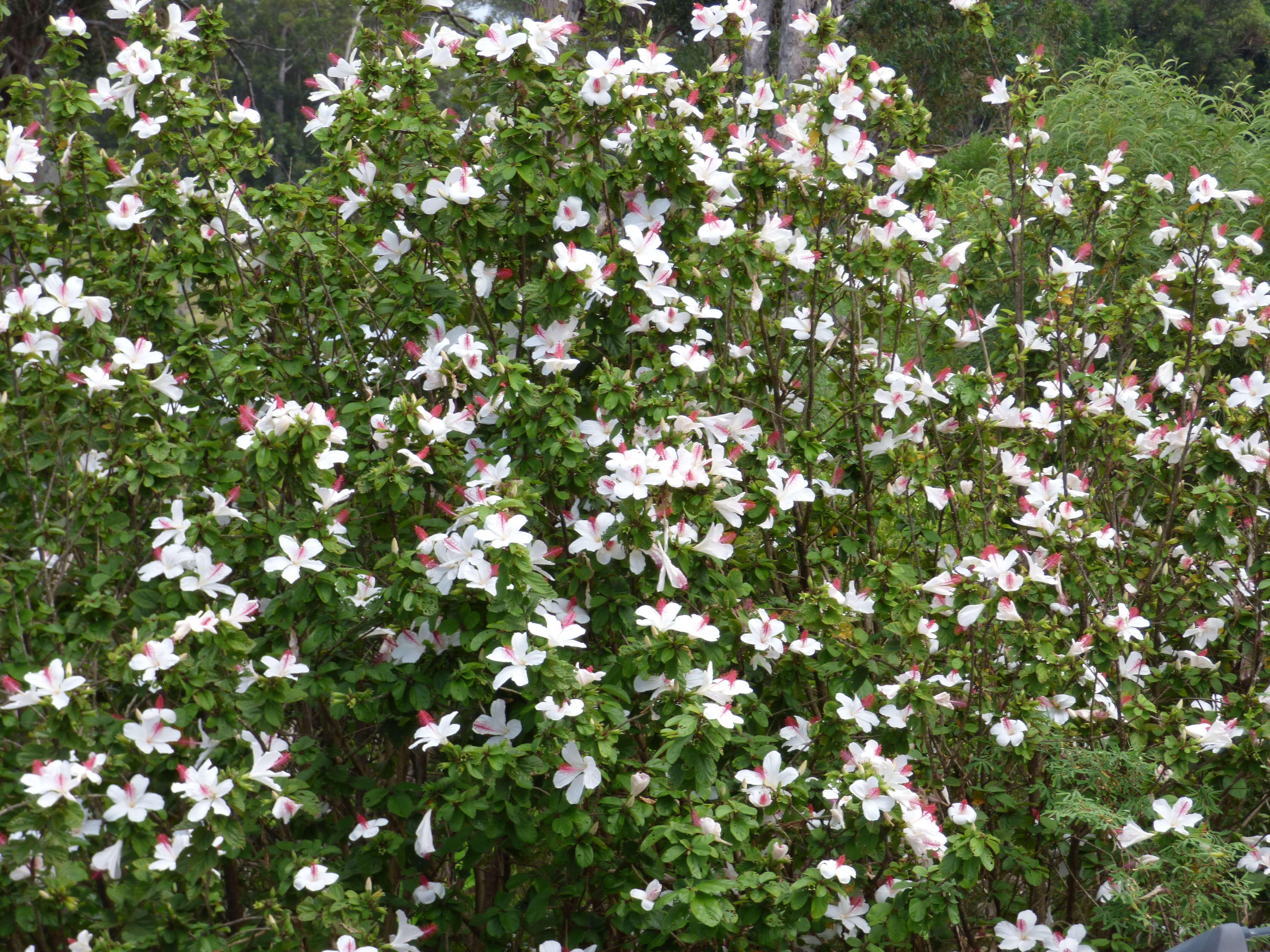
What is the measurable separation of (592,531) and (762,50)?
9.19m

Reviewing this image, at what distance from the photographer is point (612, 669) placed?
2.74 m

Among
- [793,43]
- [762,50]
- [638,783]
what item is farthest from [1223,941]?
[762,50]

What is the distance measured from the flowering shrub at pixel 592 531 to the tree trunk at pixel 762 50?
7.07 m

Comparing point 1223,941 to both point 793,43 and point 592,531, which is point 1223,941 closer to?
point 592,531

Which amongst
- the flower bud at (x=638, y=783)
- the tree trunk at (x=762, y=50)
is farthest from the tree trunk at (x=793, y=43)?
the flower bud at (x=638, y=783)

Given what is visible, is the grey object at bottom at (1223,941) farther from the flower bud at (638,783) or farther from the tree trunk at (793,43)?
the tree trunk at (793,43)

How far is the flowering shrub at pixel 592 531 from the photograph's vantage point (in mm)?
2551

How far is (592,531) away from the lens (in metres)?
2.72

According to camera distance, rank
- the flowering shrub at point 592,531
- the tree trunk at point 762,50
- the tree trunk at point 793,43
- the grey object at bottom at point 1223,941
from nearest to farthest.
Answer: the grey object at bottom at point 1223,941 < the flowering shrub at point 592,531 < the tree trunk at point 793,43 < the tree trunk at point 762,50

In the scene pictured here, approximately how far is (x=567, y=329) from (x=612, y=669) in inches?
→ 31.7

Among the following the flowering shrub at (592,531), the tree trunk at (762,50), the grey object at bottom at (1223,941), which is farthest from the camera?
the tree trunk at (762,50)

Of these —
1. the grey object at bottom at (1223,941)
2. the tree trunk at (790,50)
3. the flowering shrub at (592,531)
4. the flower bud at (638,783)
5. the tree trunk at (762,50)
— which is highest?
the tree trunk at (762,50)

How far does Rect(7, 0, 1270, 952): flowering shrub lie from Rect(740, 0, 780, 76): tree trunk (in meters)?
7.07

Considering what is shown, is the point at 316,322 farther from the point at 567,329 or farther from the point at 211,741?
the point at 211,741
